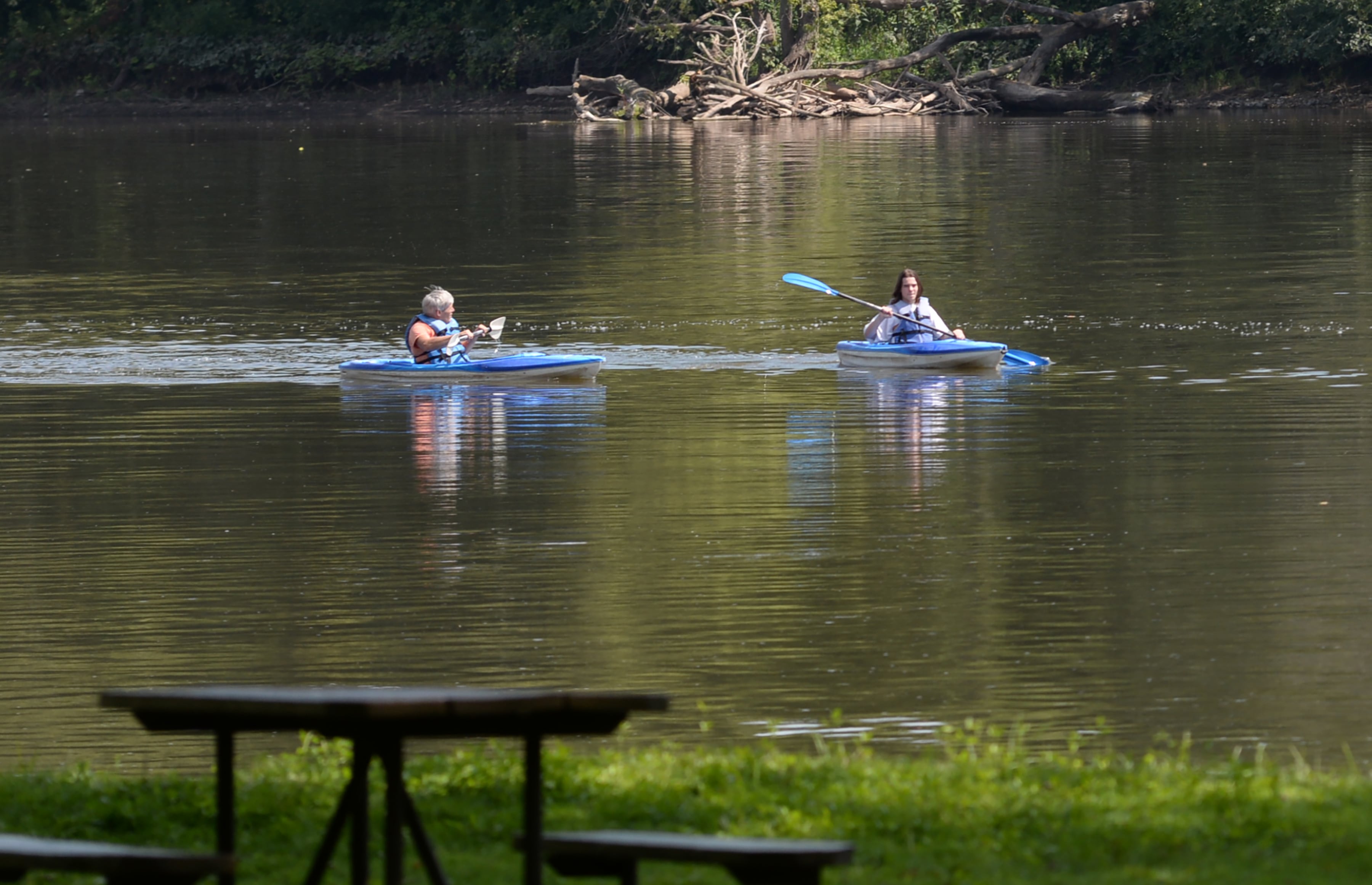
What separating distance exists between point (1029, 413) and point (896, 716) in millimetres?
8734

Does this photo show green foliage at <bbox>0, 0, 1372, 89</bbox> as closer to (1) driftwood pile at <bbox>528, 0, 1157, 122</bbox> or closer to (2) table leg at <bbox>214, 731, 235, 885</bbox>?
(1) driftwood pile at <bbox>528, 0, 1157, 122</bbox>

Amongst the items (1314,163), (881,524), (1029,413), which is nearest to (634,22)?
(1314,163)

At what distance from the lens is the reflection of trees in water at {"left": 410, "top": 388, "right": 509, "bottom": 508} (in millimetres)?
15141

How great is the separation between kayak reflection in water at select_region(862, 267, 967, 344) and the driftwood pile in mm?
39887

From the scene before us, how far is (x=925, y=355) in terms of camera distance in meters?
19.8

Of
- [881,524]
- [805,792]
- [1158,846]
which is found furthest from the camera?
[881,524]

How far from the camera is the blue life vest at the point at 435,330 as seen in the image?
20.0 metres

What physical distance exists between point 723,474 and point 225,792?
9.45 m

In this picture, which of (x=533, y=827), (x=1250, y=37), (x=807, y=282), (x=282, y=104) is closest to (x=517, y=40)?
(x=282, y=104)

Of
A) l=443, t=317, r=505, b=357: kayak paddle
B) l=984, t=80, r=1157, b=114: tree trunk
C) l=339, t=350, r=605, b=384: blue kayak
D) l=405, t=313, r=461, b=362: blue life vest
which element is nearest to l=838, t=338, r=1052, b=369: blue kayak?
l=339, t=350, r=605, b=384: blue kayak

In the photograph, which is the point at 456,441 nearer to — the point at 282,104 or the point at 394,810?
the point at 394,810

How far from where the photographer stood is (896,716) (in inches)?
349

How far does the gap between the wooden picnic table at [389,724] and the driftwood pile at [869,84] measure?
54.9 metres

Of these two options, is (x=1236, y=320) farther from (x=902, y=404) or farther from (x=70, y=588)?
(x=70, y=588)
